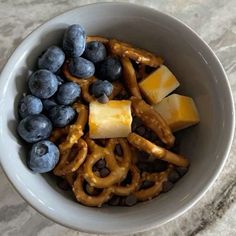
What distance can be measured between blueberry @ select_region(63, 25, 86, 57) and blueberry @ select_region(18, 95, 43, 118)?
0.33 feet

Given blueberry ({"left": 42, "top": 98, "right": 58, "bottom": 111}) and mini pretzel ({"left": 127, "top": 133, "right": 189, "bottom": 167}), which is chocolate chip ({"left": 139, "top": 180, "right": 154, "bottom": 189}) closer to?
mini pretzel ({"left": 127, "top": 133, "right": 189, "bottom": 167})

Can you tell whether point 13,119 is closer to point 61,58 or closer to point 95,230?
point 61,58

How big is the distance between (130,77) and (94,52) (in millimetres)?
77

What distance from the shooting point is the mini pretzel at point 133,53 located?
88 cm

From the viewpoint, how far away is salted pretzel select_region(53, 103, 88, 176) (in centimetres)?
82

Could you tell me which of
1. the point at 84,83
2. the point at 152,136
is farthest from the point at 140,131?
the point at 84,83

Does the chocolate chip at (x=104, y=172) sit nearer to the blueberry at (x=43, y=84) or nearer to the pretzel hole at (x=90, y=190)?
the pretzel hole at (x=90, y=190)

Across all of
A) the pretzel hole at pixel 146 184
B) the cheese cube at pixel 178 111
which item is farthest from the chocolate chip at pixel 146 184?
the cheese cube at pixel 178 111

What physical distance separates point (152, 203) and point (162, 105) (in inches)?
6.9

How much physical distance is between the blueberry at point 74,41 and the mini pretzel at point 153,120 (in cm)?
13

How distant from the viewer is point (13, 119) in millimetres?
846

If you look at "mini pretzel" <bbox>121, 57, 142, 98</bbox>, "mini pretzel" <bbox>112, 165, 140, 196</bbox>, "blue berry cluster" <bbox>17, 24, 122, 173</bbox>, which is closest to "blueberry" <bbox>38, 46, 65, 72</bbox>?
"blue berry cluster" <bbox>17, 24, 122, 173</bbox>

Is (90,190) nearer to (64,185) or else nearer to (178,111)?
(64,185)

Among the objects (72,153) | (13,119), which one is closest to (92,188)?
(72,153)
